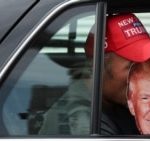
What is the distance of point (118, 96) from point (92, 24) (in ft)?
1.25

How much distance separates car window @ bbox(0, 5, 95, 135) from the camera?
3902mm

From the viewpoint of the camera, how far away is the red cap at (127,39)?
4.00m

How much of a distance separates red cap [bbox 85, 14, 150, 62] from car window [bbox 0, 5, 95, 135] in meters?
0.14

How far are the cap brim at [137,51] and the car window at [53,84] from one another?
0.20m

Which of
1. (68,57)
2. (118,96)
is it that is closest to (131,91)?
(118,96)

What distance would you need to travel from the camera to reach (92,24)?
391 cm

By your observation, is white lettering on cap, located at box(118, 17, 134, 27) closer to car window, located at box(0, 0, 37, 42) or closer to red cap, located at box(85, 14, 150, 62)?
red cap, located at box(85, 14, 150, 62)

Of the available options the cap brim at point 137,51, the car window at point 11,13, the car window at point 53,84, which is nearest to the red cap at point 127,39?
the cap brim at point 137,51

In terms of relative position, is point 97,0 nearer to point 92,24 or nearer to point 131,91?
point 92,24

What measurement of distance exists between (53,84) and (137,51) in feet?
1.38

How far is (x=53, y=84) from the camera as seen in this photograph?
392 cm

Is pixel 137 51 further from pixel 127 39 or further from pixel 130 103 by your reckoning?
pixel 130 103

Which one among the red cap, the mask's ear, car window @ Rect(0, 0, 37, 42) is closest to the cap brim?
the red cap

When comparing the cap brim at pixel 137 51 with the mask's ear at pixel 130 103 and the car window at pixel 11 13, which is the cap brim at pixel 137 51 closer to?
the mask's ear at pixel 130 103
